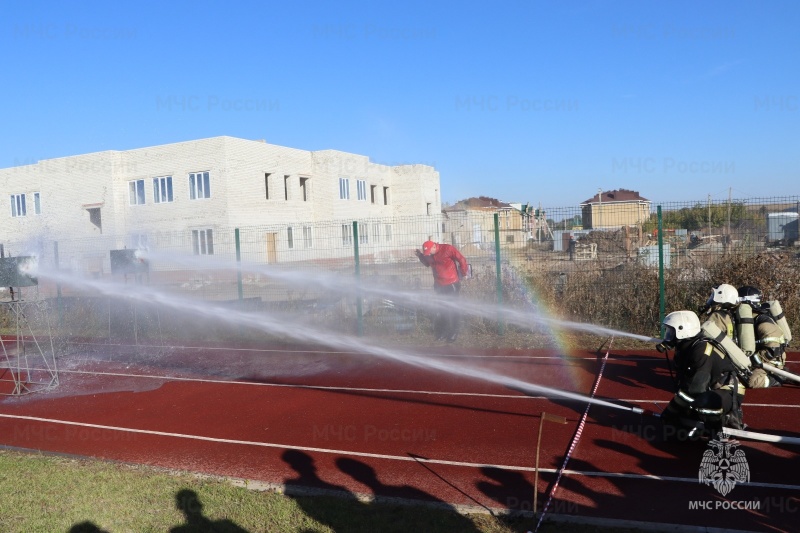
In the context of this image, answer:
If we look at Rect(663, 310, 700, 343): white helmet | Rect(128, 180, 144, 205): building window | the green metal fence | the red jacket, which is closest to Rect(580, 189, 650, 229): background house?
the green metal fence

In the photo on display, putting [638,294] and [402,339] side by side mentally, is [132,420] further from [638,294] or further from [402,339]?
[638,294]

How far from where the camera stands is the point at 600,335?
14.8m

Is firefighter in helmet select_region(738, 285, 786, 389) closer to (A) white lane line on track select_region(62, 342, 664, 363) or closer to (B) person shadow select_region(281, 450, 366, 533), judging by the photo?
(A) white lane line on track select_region(62, 342, 664, 363)

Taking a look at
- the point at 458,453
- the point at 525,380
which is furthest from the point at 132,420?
the point at 525,380

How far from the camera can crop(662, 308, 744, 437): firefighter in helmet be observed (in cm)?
741

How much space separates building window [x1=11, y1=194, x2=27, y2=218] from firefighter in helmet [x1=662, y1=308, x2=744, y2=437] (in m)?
51.4

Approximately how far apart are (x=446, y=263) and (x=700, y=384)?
26.6 feet

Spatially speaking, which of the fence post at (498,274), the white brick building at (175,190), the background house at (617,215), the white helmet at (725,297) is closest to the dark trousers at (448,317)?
the fence post at (498,274)

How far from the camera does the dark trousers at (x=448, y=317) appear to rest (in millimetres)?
15320

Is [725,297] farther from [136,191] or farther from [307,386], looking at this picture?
[136,191]

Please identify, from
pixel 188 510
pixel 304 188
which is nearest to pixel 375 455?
pixel 188 510

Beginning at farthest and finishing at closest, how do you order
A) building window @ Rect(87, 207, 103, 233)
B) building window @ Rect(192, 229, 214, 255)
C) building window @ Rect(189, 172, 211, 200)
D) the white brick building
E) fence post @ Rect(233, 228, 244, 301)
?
building window @ Rect(87, 207, 103, 233) → building window @ Rect(189, 172, 211, 200) → the white brick building → building window @ Rect(192, 229, 214, 255) → fence post @ Rect(233, 228, 244, 301)

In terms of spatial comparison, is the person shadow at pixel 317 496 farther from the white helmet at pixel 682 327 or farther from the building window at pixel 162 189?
the building window at pixel 162 189

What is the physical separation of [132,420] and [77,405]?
1.74 m
